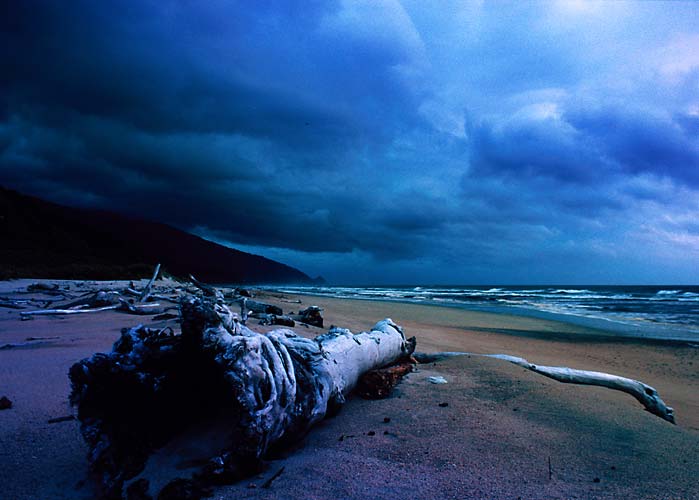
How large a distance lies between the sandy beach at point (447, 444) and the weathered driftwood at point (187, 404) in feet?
0.55

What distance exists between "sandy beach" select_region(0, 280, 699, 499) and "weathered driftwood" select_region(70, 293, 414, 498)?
6.6 inches

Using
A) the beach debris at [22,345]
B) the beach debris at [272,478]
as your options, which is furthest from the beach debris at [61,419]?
the beach debris at [22,345]

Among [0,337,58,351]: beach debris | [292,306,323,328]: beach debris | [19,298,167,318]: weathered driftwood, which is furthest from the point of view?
[292,306,323,328]: beach debris

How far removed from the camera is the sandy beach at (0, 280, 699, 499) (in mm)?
1967

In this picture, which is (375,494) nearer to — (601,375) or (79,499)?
(79,499)

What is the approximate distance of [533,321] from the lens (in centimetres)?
1491

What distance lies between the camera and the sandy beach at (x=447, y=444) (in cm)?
197

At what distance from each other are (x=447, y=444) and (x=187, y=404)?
1.72 meters

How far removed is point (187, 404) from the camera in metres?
2.44

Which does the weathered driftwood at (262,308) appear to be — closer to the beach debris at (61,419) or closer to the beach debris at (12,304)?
the beach debris at (12,304)

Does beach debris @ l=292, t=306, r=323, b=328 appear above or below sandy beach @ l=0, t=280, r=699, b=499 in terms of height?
above

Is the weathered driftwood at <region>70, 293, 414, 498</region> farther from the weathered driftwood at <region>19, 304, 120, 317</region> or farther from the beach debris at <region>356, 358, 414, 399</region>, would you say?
the weathered driftwood at <region>19, 304, 120, 317</region>

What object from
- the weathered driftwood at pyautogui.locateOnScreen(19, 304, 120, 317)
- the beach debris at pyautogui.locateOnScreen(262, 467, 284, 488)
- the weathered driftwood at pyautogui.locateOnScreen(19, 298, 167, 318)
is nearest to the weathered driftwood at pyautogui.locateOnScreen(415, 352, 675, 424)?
the beach debris at pyautogui.locateOnScreen(262, 467, 284, 488)

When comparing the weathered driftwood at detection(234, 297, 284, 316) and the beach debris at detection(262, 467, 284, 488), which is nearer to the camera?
the beach debris at detection(262, 467, 284, 488)
